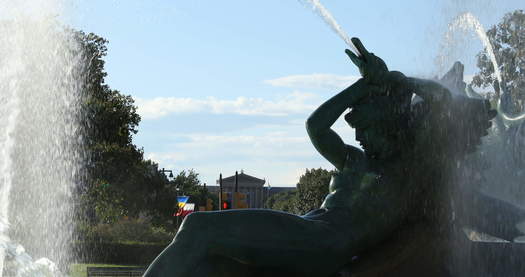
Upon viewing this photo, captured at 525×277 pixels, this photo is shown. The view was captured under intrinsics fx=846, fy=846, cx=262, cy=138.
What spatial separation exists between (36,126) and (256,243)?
20.2 metres

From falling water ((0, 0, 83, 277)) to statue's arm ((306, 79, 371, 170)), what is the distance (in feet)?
38.5

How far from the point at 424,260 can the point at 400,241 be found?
228 mm

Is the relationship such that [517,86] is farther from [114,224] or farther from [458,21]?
[114,224]

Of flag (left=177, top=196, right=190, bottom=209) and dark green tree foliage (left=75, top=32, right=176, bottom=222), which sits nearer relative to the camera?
dark green tree foliage (left=75, top=32, right=176, bottom=222)

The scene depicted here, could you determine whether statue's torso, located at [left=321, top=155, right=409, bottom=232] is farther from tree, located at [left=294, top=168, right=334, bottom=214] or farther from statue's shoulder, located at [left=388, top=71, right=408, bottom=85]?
tree, located at [left=294, top=168, right=334, bottom=214]

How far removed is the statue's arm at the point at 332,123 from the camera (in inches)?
223

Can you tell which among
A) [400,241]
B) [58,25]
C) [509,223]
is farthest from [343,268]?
[58,25]

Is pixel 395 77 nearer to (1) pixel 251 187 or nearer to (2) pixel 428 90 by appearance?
(2) pixel 428 90

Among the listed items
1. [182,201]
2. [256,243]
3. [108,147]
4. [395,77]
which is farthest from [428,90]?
[182,201]

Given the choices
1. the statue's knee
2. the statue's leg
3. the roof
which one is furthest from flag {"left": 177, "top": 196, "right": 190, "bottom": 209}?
the roof

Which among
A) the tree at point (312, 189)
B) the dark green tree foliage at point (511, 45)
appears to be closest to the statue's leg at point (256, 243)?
the dark green tree foliage at point (511, 45)

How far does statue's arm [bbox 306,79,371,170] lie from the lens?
5.66m

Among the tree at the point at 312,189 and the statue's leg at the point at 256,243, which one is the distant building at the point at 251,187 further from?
the statue's leg at the point at 256,243

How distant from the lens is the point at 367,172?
5.73m
